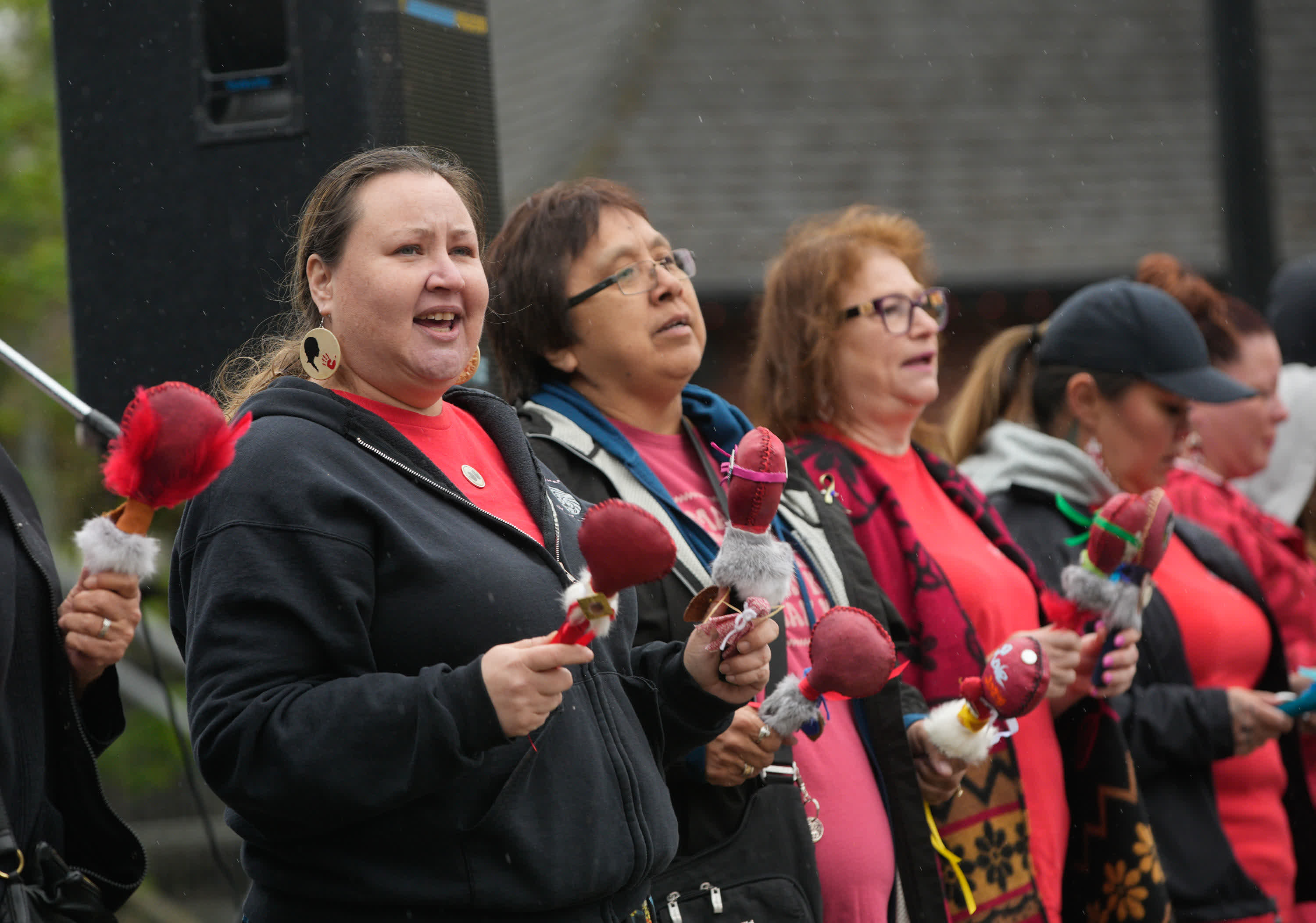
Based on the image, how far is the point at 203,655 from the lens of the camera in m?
2.00

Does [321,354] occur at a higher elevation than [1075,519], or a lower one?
higher

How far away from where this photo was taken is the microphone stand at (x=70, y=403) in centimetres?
262

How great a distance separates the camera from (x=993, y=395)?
14.1 feet

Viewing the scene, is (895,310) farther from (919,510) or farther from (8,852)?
(8,852)

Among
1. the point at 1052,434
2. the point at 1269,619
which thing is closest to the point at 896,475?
the point at 1052,434

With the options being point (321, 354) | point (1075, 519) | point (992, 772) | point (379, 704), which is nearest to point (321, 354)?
point (321, 354)

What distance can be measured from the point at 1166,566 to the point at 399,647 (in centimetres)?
261

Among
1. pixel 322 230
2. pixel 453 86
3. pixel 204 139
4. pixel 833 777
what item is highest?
pixel 453 86

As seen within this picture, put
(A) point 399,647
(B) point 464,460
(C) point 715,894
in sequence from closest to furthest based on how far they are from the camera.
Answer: (A) point 399,647 < (B) point 464,460 < (C) point 715,894

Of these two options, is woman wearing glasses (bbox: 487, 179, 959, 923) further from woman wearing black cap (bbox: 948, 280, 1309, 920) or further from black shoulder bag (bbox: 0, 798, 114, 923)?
black shoulder bag (bbox: 0, 798, 114, 923)

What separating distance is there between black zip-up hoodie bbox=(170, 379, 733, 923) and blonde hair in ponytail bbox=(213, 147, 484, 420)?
0.78 feet

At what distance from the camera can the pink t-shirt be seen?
114 inches

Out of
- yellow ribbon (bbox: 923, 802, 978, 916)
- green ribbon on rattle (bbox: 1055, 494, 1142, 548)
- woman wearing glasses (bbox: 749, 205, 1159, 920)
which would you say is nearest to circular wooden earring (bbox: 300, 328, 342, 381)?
woman wearing glasses (bbox: 749, 205, 1159, 920)

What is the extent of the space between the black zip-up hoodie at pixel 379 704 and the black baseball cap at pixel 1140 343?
92.8 inches
